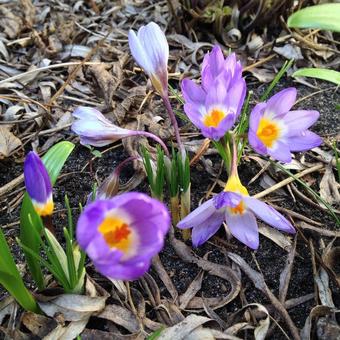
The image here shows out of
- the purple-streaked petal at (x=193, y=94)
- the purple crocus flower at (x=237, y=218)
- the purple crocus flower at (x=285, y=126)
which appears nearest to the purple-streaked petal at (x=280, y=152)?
the purple crocus flower at (x=285, y=126)

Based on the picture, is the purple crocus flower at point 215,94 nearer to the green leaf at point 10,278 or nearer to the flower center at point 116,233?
the flower center at point 116,233

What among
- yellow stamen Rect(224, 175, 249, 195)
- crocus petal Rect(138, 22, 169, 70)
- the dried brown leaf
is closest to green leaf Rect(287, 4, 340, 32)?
crocus petal Rect(138, 22, 169, 70)

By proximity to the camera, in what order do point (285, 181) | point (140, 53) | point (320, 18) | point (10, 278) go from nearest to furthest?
point (10, 278) < point (140, 53) < point (285, 181) < point (320, 18)

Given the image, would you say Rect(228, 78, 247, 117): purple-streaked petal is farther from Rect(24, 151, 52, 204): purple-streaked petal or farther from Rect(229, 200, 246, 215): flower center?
Rect(24, 151, 52, 204): purple-streaked petal

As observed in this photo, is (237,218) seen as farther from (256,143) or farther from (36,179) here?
(36,179)

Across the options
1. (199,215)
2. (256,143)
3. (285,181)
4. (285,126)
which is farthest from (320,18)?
(199,215)

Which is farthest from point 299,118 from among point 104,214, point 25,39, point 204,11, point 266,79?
point 25,39
